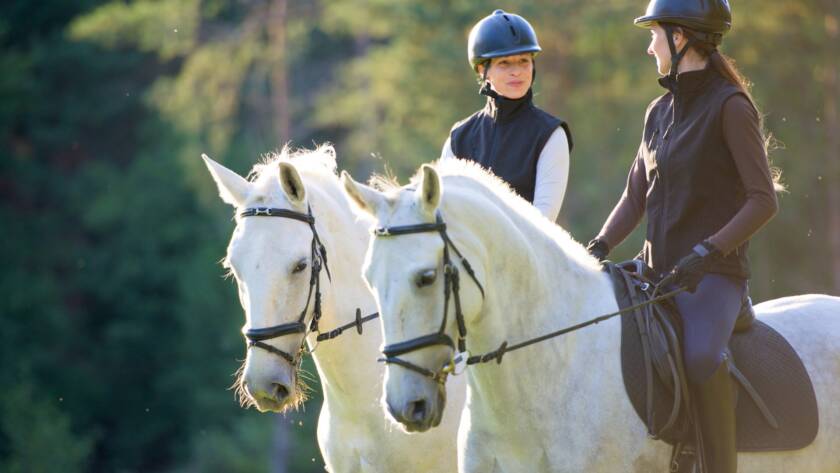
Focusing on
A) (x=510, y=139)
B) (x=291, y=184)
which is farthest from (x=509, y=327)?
(x=510, y=139)

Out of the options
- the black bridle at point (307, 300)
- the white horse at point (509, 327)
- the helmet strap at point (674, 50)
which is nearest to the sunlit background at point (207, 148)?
the helmet strap at point (674, 50)

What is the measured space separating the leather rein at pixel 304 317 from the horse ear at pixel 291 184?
82 millimetres

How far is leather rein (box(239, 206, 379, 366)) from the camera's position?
5.58 m

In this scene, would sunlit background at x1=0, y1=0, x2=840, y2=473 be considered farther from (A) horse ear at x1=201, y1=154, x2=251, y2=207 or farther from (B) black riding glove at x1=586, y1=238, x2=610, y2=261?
(A) horse ear at x1=201, y1=154, x2=251, y2=207

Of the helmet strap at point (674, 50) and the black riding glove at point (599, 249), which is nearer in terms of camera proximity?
the helmet strap at point (674, 50)

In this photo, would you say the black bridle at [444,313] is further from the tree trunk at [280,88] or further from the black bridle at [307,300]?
the tree trunk at [280,88]

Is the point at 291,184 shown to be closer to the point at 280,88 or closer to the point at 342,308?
the point at 342,308

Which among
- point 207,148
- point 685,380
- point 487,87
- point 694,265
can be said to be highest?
point 487,87

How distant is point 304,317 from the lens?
18.9ft

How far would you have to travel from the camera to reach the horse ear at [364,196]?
15.3ft

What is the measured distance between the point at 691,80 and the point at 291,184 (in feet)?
6.67

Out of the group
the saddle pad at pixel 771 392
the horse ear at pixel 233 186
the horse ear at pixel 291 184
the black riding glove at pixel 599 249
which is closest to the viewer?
the saddle pad at pixel 771 392

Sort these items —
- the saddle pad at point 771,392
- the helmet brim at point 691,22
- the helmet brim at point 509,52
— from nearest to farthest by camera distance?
the saddle pad at point 771,392 < the helmet brim at point 691,22 < the helmet brim at point 509,52

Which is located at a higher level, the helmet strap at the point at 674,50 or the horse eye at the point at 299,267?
the helmet strap at the point at 674,50
